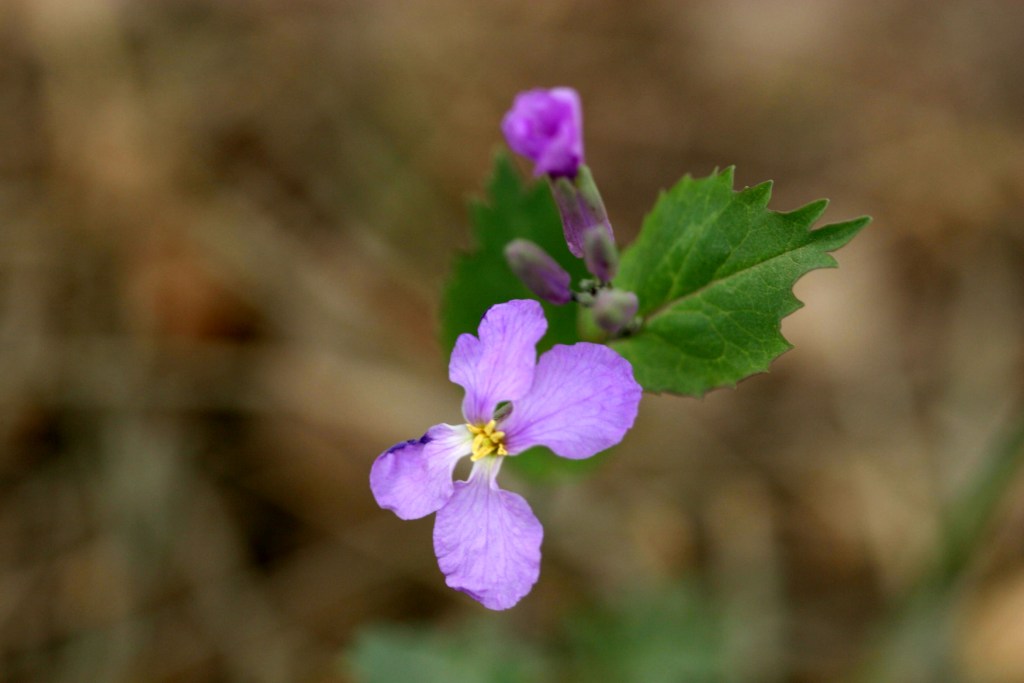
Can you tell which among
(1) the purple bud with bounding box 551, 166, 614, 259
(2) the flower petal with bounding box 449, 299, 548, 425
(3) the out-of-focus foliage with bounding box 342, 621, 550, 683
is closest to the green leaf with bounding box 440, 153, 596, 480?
(1) the purple bud with bounding box 551, 166, 614, 259

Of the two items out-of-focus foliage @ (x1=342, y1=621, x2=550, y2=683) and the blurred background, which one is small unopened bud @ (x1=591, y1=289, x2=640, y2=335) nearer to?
the blurred background

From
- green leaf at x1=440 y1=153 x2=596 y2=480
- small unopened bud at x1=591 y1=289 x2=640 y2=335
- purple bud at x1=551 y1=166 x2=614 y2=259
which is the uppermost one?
green leaf at x1=440 y1=153 x2=596 y2=480

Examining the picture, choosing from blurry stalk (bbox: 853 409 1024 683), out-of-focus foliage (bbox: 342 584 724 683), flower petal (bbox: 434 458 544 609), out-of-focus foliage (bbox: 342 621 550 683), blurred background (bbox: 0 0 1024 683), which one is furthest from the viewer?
blurred background (bbox: 0 0 1024 683)

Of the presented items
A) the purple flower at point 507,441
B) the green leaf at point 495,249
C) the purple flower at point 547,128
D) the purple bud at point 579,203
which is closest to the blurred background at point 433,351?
the green leaf at point 495,249

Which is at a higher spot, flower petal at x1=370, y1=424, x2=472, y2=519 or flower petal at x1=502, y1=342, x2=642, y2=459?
flower petal at x1=502, y1=342, x2=642, y2=459

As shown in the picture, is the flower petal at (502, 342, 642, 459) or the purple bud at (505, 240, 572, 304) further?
the purple bud at (505, 240, 572, 304)

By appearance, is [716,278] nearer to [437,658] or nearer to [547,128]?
[547,128]

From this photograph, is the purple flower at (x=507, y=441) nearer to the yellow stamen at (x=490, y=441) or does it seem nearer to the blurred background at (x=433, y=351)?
the yellow stamen at (x=490, y=441)

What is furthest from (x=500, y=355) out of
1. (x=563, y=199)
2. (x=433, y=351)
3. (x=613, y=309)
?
(x=433, y=351)
